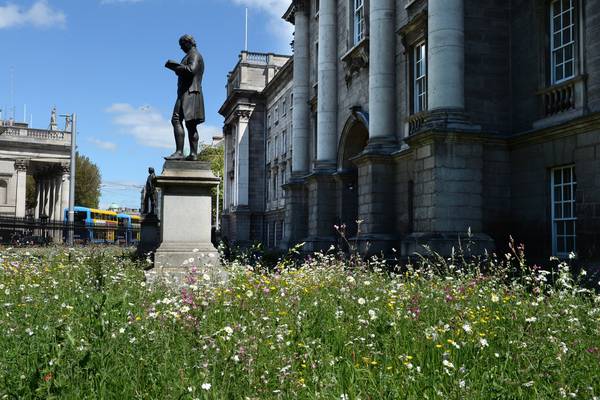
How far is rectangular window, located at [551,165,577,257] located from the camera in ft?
44.0

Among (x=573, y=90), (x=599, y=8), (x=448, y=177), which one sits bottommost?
(x=448, y=177)

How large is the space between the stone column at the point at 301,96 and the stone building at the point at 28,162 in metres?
41.8

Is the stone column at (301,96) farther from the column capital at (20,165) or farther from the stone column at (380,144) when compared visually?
the column capital at (20,165)

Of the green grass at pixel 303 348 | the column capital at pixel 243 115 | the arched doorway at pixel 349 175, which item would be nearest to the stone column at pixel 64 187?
the column capital at pixel 243 115

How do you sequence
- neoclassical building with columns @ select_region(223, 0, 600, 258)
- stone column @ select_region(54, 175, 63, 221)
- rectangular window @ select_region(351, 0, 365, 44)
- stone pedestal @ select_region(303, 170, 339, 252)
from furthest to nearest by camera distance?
stone column @ select_region(54, 175, 63, 221) < stone pedestal @ select_region(303, 170, 339, 252) < rectangular window @ select_region(351, 0, 365, 44) < neoclassical building with columns @ select_region(223, 0, 600, 258)

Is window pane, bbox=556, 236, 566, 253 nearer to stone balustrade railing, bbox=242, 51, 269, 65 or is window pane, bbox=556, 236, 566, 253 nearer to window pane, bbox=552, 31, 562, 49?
window pane, bbox=552, 31, 562, 49

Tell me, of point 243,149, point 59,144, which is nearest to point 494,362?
point 243,149

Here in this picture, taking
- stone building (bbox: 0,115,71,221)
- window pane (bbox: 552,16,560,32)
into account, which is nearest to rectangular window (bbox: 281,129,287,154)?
stone building (bbox: 0,115,71,221)

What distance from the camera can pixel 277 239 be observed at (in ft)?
149

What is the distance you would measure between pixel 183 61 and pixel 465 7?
27.3 feet

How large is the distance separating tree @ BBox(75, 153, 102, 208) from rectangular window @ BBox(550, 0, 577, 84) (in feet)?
238

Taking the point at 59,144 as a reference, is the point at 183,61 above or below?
below

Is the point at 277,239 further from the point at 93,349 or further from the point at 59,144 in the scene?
the point at 93,349

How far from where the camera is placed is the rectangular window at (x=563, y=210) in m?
13.4
